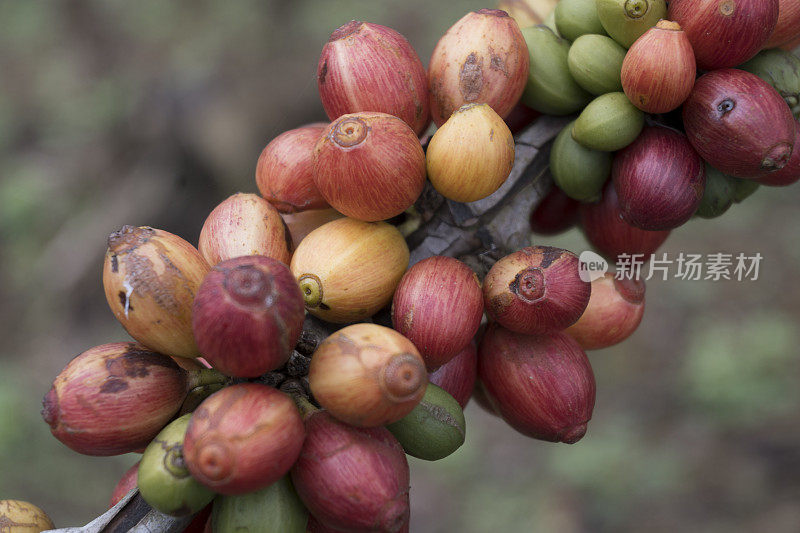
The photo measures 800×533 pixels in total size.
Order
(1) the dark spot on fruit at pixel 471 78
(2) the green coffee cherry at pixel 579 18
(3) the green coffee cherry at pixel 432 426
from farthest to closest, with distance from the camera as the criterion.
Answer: (2) the green coffee cherry at pixel 579 18, (1) the dark spot on fruit at pixel 471 78, (3) the green coffee cherry at pixel 432 426

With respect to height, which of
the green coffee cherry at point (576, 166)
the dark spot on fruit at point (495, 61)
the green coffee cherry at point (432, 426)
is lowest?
the green coffee cherry at point (432, 426)

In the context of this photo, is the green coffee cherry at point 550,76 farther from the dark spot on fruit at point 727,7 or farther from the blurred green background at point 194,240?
the blurred green background at point 194,240

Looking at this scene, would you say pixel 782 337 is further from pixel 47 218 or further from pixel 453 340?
pixel 47 218

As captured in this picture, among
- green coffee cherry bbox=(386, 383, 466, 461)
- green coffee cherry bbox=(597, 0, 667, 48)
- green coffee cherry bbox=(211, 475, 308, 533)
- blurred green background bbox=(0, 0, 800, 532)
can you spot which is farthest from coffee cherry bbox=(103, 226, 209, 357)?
blurred green background bbox=(0, 0, 800, 532)

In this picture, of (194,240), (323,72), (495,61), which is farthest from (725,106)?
(194,240)

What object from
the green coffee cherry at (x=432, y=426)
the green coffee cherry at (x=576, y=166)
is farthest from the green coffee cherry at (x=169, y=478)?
the green coffee cherry at (x=576, y=166)

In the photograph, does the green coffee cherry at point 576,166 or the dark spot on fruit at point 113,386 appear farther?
the green coffee cherry at point 576,166

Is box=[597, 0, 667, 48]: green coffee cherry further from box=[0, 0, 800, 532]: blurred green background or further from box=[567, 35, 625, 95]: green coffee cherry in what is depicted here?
box=[0, 0, 800, 532]: blurred green background

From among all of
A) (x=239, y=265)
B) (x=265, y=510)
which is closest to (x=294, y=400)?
(x=265, y=510)
